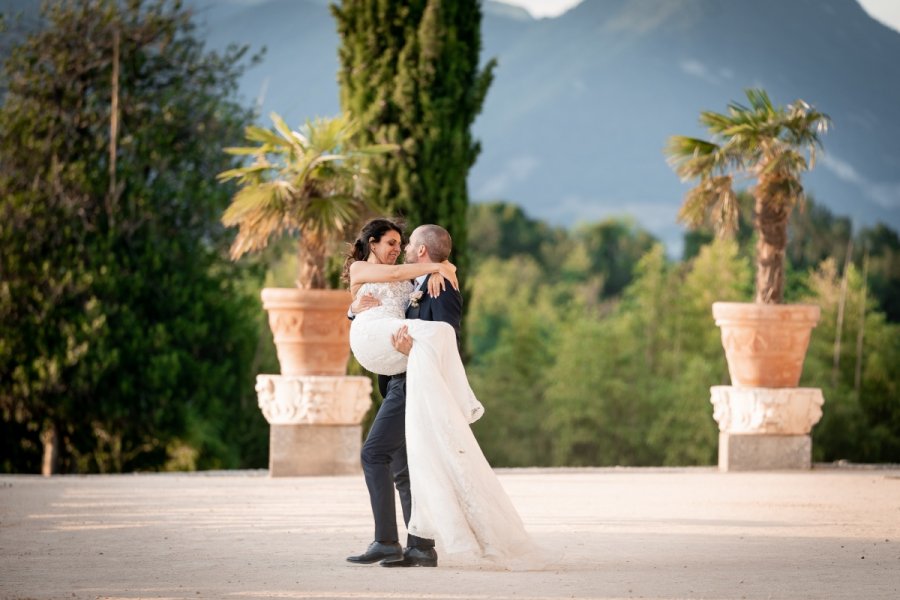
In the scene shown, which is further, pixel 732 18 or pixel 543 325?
pixel 732 18

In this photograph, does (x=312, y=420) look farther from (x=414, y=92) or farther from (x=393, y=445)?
(x=393, y=445)

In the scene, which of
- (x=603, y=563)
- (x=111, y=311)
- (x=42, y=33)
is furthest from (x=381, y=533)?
(x=42, y=33)

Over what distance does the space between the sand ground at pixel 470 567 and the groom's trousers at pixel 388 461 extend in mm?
208

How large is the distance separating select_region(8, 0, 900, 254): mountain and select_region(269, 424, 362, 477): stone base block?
8269cm

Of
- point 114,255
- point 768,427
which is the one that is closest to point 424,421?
point 768,427

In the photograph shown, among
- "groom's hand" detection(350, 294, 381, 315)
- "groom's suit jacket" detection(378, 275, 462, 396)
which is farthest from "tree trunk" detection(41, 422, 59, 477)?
"groom's suit jacket" detection(378, 275, 462, 396)

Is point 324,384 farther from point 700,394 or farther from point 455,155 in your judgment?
point 700,394

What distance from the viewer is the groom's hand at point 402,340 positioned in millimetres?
5711

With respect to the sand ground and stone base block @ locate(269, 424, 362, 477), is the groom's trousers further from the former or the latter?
stone base block @ locate(269, 424, 362, 477)

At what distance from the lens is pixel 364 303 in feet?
19.3

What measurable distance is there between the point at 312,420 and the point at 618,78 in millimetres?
104032

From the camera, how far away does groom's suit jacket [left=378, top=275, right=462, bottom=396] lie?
577 centimetres

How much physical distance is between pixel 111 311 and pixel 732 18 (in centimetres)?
9238

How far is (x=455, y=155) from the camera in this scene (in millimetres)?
15516
